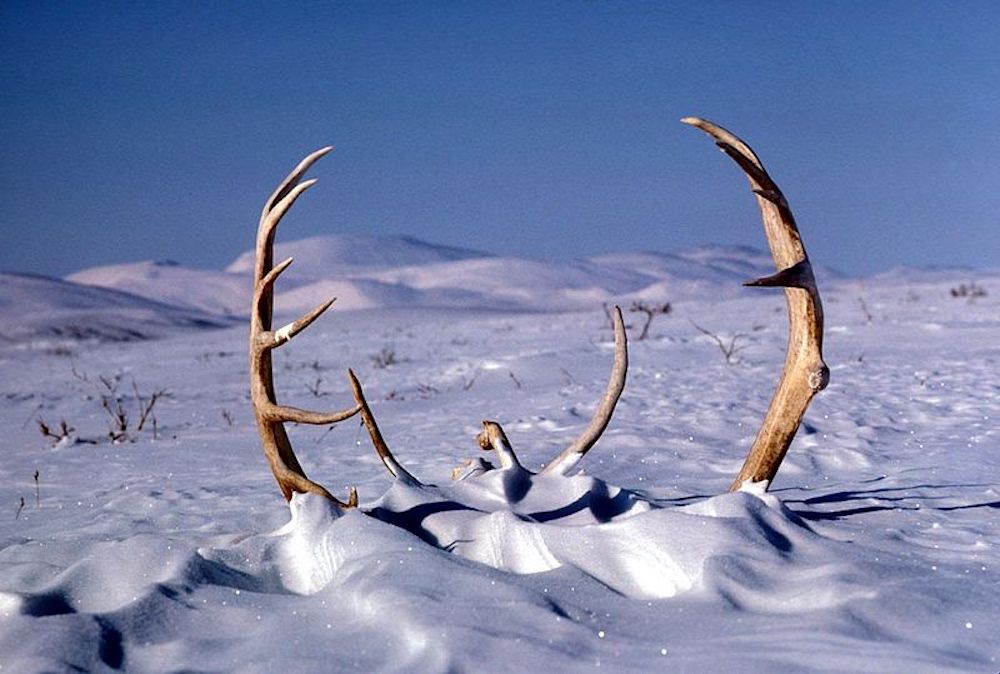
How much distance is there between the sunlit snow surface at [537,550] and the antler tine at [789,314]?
20cm

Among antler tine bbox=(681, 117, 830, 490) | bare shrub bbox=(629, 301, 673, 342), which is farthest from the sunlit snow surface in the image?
bare shrub bbox=(629, 301, 673, 342)

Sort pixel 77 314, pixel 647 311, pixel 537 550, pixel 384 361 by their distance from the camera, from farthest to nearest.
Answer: pixel 77 314 → pixel 647 311 → pixel 384 361 → pixel 537 550

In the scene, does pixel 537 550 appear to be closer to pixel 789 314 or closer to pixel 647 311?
pixel 789 314

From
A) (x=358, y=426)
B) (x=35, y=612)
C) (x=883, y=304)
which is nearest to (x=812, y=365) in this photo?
(x=35, y=612)

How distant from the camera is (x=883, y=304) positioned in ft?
46.2

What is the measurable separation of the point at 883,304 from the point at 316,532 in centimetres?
1267

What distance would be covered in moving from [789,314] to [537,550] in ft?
2.86

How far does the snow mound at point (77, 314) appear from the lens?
64.0 feet

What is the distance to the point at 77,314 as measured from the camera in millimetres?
21750

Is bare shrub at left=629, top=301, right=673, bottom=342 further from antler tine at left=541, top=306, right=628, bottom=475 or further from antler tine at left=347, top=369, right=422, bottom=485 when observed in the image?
antler tine at left=347, top=369, right=422, bottom=485

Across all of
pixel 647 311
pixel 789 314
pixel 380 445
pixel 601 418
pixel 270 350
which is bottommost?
pixel 380 445

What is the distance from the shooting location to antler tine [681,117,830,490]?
2.62m

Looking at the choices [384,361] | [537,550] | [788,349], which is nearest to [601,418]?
[788,349]

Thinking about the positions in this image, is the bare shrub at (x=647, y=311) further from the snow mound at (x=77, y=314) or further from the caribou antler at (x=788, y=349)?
the snow mound at (x=77, y=314)
